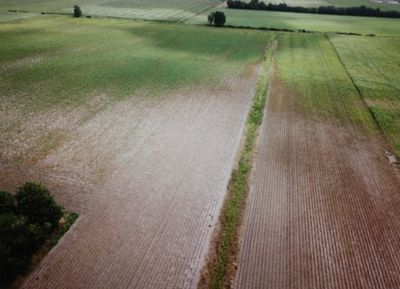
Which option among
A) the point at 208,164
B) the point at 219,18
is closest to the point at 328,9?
the point at 219,18

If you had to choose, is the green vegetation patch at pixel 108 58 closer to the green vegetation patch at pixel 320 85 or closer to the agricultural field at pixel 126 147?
the agricultural field at pixel 126 147

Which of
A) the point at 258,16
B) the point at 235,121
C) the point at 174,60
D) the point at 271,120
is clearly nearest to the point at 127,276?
the point at 235,121

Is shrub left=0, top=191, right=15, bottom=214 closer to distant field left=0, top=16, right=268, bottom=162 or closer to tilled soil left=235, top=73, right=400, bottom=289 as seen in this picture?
distant field left=0, top=16, right=268, bottom=162

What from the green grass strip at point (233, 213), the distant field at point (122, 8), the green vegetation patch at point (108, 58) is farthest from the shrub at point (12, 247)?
the distant field at point (122, 8)

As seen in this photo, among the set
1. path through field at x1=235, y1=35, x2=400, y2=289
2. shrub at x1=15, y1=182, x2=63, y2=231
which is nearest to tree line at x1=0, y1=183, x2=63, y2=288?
shrub at x1=15, y1=182, x2=63, y2=231

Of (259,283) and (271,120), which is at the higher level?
(271,120)

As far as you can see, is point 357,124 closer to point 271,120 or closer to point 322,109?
point 322,109
